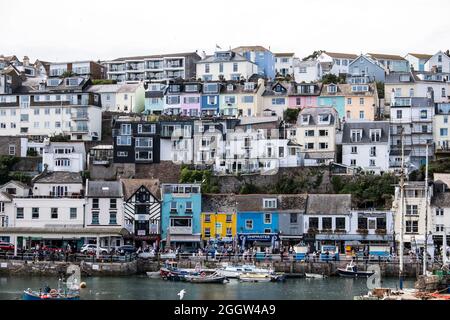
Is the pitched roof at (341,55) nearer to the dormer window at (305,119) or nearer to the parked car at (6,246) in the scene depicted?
the dormer window at (305,119)

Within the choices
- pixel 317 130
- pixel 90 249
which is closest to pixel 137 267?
pixel 90 249

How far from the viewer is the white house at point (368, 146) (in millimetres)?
52938

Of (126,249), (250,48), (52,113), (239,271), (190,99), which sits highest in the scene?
(250,48)

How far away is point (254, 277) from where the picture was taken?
38375 millimetres

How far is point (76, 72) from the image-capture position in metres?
75.1

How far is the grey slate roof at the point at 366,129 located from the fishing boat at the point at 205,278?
18613 mm

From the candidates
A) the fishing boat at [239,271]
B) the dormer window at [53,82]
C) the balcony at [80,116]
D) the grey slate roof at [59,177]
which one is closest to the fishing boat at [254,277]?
the fishing boat at [239,271]

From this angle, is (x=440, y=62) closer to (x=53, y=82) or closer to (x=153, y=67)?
(x=153, y=67)

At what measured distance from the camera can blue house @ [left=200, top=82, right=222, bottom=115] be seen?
62438mm

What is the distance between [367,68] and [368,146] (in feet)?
53.3

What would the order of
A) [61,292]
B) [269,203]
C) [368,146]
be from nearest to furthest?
[61,292]
[269,203]
[368,146]
